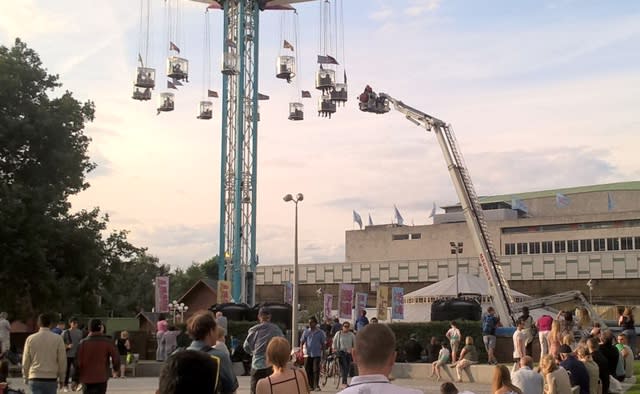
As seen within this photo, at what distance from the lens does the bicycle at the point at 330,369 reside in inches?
983

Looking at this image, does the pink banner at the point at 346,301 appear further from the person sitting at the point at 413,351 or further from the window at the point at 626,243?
the window at the point at 626,243

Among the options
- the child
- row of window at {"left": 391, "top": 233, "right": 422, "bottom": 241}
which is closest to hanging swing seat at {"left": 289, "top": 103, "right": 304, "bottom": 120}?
the child

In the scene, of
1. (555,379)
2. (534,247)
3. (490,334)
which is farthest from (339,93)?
(534,247)

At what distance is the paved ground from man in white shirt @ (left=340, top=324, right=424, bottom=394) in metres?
18.1

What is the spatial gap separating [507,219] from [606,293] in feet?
84.0

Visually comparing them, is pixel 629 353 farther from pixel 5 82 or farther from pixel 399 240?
pixel 399 240

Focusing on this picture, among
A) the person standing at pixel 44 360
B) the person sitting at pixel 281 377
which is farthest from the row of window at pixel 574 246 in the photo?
the person sitting at pixel 281 377

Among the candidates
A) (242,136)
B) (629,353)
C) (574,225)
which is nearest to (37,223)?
(242,136)

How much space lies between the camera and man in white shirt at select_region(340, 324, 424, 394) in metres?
Answer: 4.54

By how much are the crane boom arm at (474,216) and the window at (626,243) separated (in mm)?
56990

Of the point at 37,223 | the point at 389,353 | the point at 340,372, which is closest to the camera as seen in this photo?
the point at 389,353

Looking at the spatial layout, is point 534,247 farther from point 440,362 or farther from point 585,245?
point 440,362

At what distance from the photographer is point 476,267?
89688 millimetres

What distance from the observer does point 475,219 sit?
38.1m
